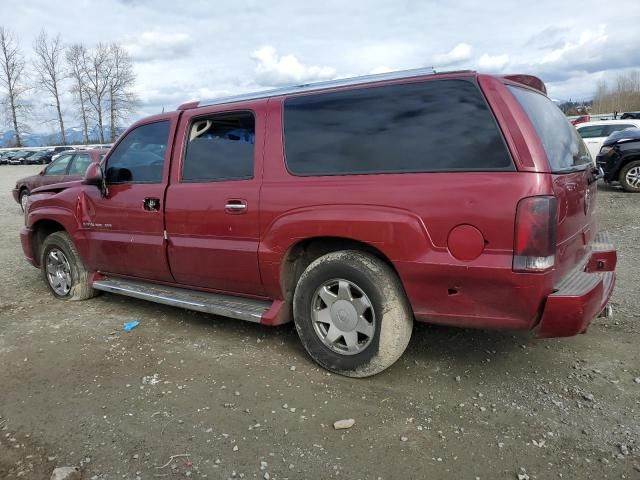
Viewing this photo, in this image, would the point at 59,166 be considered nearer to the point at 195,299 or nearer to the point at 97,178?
the point at 97,178

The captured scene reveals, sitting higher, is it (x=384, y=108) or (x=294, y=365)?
(x=384, y=108)

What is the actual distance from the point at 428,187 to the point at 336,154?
27.8 inches

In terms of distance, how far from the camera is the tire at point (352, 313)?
3211mm

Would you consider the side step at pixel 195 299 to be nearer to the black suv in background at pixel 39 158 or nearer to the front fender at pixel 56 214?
the front fender at pixel 56 214

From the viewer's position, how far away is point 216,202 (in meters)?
3.88

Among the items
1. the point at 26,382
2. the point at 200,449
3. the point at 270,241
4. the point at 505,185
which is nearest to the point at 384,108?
the point at 505,185

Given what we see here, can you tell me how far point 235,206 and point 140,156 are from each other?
139cm

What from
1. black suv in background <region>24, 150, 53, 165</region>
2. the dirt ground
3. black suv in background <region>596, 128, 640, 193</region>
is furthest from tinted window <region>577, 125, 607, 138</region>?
black suv in background <region>24, 150, 53, 165</region>

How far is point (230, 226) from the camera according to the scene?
3.81 m

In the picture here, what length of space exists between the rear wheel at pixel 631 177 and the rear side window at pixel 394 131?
10.6 meters

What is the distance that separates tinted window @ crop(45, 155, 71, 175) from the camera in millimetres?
12188

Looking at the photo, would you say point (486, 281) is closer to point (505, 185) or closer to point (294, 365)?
point (505, 185)

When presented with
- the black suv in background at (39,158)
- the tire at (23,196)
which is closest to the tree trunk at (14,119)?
the black suv in background at (39,158)

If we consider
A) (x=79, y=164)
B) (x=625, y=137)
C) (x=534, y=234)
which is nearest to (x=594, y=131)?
(x=625, y=137)
